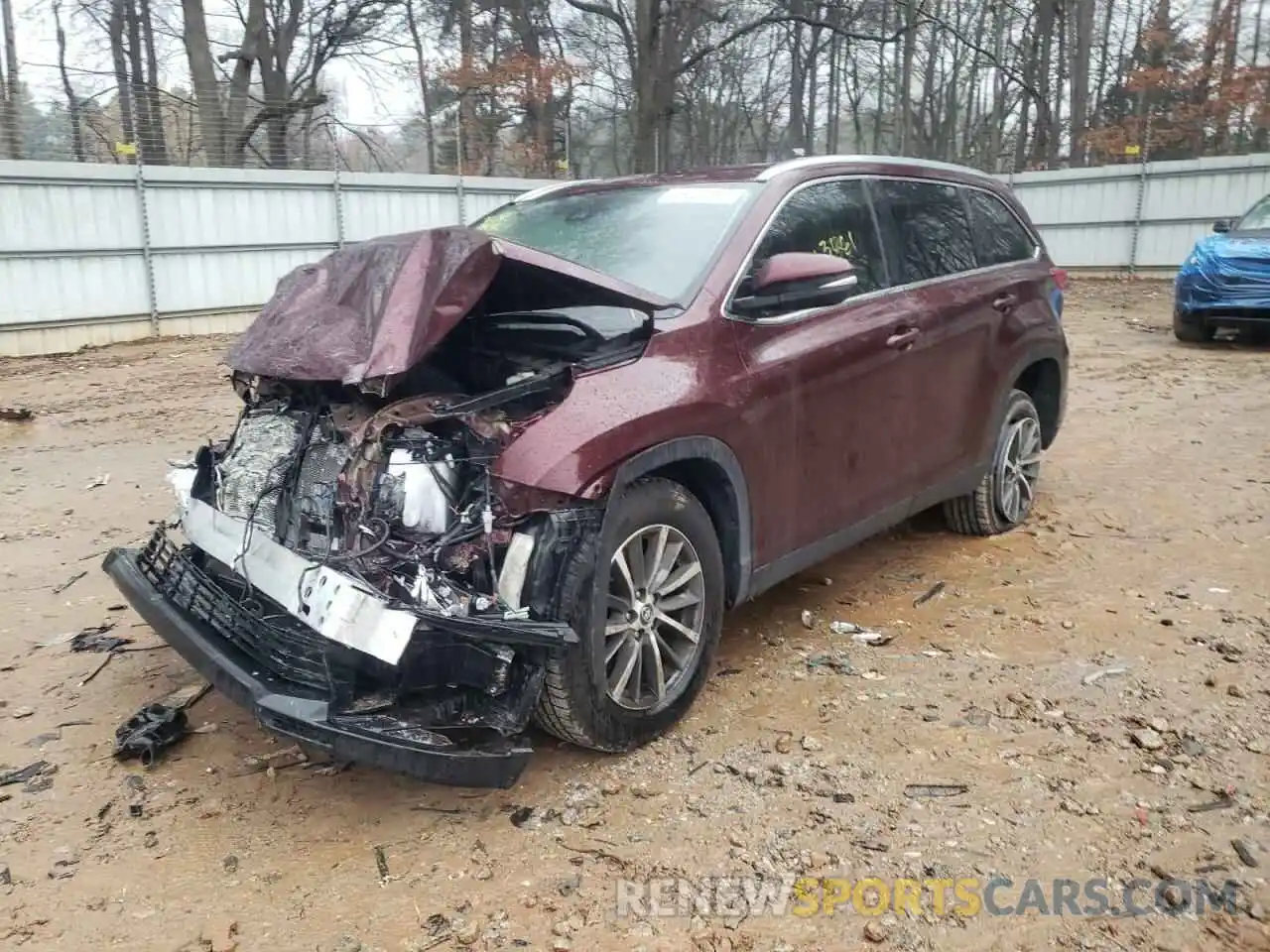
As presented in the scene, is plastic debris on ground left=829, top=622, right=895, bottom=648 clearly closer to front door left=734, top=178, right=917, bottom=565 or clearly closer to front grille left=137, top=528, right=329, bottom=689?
front door left=734, top=178, right=917, bottom=565

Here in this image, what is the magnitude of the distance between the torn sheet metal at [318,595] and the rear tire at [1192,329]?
11.3m

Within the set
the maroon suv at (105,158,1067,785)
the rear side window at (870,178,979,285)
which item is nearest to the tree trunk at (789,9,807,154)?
the rear side window at (870,178,979,285)

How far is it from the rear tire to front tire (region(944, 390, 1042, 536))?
24.0ft

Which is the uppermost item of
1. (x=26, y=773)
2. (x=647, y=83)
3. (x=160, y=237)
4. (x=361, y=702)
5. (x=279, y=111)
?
(x=647, y=83)

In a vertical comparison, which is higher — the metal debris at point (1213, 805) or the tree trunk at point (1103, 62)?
the tree trunk at point (1103, 62)

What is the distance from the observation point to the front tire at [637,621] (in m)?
2.84

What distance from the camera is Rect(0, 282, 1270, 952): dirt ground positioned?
7.95 ft

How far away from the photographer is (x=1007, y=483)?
Result: 204 inches

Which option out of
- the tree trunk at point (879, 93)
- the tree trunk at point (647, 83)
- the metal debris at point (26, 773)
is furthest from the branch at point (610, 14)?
the metal debris at point (26, 773)

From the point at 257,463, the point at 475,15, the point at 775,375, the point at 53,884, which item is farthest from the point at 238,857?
the point at 475,15

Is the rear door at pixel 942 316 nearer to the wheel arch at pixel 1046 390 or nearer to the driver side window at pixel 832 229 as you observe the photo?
the driver side window at pixel 832 229

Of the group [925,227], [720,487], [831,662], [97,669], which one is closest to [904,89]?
[925,227]

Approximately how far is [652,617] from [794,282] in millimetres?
1272

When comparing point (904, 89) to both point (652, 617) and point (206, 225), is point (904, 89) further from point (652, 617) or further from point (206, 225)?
point (652, 617)
